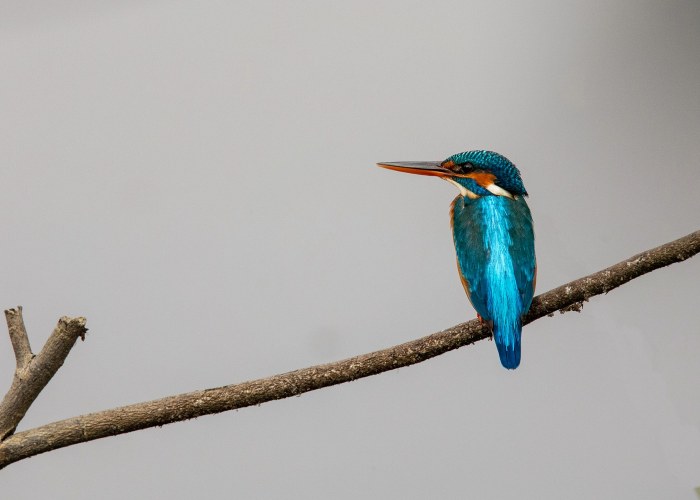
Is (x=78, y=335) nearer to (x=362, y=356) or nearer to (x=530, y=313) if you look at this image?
(x=362, y=356)

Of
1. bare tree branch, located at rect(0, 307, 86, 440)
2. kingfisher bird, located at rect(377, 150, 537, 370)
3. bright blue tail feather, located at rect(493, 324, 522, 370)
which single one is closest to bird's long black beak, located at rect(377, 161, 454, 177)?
kingfisher bird, located at rect(377, 150, 537, 370)

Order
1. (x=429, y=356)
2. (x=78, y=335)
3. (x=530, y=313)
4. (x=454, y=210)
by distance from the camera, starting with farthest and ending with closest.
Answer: (x=454, y=210)
(x=530, y=313)
(x=429, y=356)
(x=78, y=335)

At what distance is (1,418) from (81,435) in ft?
0.36

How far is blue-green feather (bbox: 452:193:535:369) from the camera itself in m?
1.22

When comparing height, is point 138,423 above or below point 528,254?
A: below

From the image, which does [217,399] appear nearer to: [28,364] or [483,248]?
[28,364]

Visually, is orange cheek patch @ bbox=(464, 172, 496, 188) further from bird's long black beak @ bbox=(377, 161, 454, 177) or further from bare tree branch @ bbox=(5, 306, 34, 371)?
bare tree branch @ bbox=(5, 306, 34, 371)

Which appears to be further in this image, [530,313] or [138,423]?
[530,313]

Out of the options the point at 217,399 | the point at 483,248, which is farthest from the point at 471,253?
the point at 217,399

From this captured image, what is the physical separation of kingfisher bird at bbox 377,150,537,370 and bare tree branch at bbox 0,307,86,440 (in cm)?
64

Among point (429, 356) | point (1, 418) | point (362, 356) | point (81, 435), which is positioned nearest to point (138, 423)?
point (81, 435)

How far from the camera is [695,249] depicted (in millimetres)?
1212

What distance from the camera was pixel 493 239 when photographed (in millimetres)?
1337

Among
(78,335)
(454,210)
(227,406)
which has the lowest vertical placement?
(227,406)
